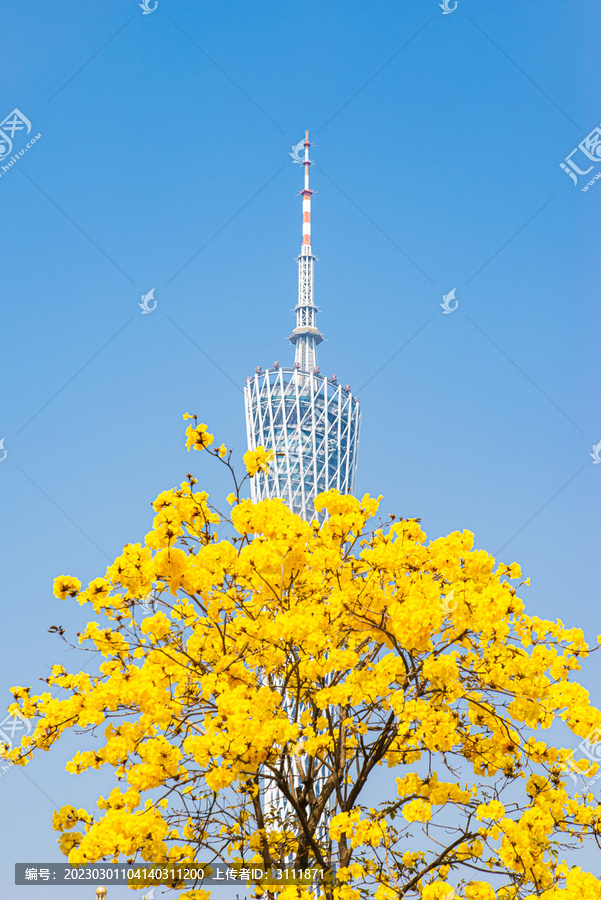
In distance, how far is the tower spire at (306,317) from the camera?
94.9 metres

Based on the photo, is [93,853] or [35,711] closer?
[93,853]

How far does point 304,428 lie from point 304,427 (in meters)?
0.10

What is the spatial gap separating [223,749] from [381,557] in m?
1.95

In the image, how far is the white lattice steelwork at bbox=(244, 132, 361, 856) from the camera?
88.6m

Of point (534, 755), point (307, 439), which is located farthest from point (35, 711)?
point (307, 439)

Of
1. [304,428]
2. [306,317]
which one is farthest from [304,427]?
[306,317]

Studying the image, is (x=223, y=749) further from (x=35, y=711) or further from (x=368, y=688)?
(x=35, y=711)

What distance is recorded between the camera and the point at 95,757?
22.0 ft

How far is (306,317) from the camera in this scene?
320 ft

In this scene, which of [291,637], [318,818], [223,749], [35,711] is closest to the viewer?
[223,749]

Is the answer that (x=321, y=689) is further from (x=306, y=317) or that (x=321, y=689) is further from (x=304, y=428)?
(x=306, y=317)

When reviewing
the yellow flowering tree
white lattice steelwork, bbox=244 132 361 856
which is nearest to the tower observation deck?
white lattice steelwork, bbox=244 132 361 856

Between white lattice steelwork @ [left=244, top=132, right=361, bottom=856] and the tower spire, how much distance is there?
235 centimetres

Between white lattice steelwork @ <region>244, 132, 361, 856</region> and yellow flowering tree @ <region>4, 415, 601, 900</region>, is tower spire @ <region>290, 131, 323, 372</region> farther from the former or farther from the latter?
yellow flowering tree @ <region>4, 415, 601, 900</region>
